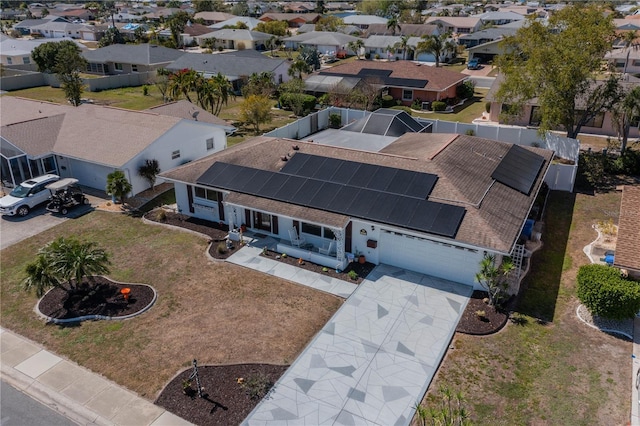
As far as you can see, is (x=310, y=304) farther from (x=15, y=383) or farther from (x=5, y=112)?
(x=5, y=112)

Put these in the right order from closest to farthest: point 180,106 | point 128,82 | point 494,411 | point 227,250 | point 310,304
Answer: point 494,411
point 310,304
point 227,250
point 180,106
point 128,82

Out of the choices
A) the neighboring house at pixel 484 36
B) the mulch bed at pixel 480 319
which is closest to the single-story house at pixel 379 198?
the mulch bed at pixel 480 319

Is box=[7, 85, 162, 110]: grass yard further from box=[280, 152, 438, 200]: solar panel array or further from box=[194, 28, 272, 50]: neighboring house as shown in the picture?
box=[280, 152, 438, 200]: solar panel array

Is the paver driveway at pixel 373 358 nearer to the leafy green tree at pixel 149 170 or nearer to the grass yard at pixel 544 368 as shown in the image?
the grass yard at pixel 544 368

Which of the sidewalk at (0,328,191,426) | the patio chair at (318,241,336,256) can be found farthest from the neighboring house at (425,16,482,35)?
the sidewalk at (0,328,191,426)

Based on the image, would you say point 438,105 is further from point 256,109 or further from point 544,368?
point 544,368

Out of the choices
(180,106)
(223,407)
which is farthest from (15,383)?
(180,106)
